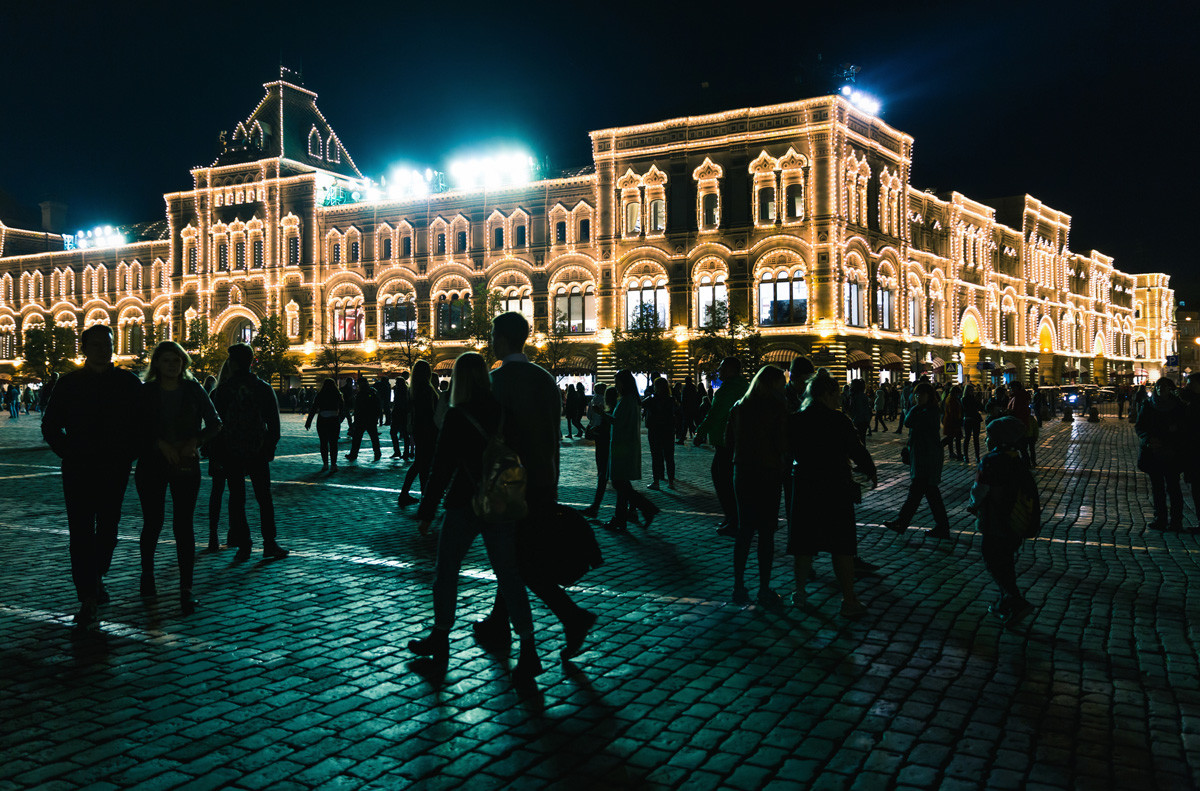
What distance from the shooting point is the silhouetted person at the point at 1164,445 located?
31.7 ft

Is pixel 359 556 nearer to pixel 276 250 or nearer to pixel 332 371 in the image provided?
pixel 332 371

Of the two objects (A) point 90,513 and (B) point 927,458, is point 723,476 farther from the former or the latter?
(A) point 90,513

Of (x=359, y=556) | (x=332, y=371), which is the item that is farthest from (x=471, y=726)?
(x=332, y=371)

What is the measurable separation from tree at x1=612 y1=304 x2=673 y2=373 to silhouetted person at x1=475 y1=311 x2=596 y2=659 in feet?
121

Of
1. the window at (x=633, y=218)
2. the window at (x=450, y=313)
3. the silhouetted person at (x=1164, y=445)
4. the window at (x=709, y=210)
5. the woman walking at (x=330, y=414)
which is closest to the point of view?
the silhouetted person at (x=1164, y=445)

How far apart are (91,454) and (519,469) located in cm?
308

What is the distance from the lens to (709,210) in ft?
144

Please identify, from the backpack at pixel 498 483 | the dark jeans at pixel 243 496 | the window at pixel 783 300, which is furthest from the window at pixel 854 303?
the backpack at pixel 498 483

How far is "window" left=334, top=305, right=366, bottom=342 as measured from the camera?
53125mm

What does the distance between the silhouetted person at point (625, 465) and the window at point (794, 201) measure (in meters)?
33.6

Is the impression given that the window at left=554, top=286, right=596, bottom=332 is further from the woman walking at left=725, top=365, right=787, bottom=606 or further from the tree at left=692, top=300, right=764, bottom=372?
the woman walking at left=725, top=365, right=787, bottom=606

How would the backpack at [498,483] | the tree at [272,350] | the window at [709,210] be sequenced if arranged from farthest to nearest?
the tree at [272,350] → the window at [709,210] → the backpack at [498,483]

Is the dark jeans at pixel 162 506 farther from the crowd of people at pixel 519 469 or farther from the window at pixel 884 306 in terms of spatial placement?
the window at pixel 884 306

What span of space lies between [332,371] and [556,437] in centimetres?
4991
